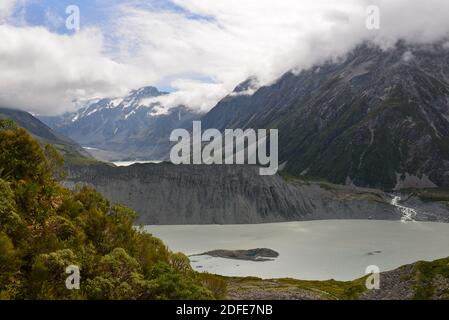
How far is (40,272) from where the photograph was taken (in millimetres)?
28047

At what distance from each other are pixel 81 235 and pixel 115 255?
342 cm

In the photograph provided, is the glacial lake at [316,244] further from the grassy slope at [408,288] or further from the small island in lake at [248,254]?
the grassy slope at [408,288]

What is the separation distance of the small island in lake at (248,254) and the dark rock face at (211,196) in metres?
56.2

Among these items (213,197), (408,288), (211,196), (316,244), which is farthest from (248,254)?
(211,196)

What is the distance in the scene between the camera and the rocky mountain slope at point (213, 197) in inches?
6757

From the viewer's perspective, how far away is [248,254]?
361ft

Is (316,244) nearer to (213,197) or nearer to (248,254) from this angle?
(248,254)

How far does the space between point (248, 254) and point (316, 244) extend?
2356 cm

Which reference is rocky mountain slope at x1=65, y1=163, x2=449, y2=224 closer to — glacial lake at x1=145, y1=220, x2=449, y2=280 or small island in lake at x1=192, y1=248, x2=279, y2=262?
glacial lake at x1=145, y1=220, x2=449, y2=280

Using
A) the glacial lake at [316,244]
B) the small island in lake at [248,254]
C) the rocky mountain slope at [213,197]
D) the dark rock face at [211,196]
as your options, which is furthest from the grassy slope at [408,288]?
the rocky mountain slope at [213,197]

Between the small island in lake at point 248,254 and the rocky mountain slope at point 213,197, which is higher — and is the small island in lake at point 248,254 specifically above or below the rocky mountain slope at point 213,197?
below

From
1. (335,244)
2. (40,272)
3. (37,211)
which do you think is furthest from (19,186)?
(335,244)

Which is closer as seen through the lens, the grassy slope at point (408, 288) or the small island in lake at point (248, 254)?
the grassy slope at point (408, 288)
